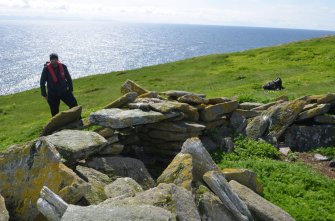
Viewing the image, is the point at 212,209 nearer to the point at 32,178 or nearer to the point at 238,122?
the point at 32,178

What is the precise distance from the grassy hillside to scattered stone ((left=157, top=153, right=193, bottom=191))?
74.9 ft

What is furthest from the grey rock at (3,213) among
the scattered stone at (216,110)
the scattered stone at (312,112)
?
the scattered stone at (312,112)

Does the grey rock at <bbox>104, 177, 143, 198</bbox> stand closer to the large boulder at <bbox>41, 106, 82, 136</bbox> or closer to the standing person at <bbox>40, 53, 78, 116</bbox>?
the large boulder at <bbox>41, 106, 82, 136</bbox>

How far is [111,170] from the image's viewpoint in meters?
15.3

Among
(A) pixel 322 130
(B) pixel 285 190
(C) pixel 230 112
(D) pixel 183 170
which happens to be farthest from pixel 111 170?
(A) pixel 322 130

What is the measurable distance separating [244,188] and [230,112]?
8.86 meters

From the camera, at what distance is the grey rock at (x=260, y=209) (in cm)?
1251

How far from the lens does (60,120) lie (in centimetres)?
1892

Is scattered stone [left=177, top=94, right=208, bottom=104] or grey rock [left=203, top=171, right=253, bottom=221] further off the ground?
scattered stone [left=177, top=94, right=208, bottom=104]

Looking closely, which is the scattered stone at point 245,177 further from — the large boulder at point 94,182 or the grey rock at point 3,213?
the grey rock at point 3,213

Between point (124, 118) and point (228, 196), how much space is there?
6951 mm

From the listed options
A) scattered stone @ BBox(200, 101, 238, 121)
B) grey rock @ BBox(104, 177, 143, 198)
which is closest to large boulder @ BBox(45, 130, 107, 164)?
grey rock @ BBox(104, 177, 143, 198)

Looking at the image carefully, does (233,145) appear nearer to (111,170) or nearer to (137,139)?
(137,139)

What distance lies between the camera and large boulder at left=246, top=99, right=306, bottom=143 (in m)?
20.6
